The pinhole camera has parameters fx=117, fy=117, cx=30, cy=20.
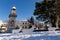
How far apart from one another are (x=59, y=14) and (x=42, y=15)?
3654 millimetres

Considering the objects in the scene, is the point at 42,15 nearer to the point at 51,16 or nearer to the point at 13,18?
the point at 51,16

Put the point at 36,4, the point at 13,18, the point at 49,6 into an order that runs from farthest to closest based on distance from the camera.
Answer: the point at 36,4, the point at 49,6, the point at 13,18

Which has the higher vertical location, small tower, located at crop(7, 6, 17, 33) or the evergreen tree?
the evergreen tree

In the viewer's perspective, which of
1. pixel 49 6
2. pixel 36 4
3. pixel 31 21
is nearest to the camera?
pixel 49 6

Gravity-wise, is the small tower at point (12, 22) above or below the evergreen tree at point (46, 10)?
below

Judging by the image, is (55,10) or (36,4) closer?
(55,10)

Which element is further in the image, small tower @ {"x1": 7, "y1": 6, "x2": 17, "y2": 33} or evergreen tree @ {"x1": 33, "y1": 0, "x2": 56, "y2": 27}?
evergreen tree @ {"x1": 33, "y1": 0, "x2": 56, "y2": 27}

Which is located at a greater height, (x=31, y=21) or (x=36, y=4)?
(x=36, y=4)

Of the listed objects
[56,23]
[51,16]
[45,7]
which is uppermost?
[45,7]

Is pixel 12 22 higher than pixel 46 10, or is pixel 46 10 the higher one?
pixel 46 10

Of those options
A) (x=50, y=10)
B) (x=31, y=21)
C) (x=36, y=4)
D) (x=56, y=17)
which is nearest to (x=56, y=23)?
(x=56, y=17)

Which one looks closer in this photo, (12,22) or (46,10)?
(12,22)

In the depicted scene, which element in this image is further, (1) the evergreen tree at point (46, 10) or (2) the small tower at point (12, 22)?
(1) the evergreen tree at point (46, 10)

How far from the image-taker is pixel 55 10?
22.5 metres
